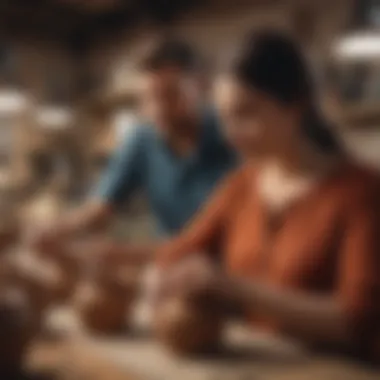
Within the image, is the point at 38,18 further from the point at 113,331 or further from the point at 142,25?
the point at 113,331

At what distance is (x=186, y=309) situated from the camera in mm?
1162

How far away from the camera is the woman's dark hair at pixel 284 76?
1.15m

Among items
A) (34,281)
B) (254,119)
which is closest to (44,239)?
(34,281)

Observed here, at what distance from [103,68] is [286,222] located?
1.09 ft

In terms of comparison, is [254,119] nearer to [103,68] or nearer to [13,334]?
[103,68]

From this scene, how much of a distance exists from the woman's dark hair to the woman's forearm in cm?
18

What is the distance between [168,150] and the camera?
1.23 m

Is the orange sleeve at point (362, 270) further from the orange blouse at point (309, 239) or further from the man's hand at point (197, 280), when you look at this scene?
the man's hand at point (197, 280)

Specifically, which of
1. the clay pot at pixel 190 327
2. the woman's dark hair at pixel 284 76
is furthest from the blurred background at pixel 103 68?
the clay pot at pixel 190 327

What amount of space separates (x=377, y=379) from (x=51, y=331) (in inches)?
16.7

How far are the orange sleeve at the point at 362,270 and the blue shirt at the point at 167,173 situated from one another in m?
0.18

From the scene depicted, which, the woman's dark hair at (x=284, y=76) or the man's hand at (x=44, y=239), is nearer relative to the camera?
the woman's dark hair at (x=284, y=76)

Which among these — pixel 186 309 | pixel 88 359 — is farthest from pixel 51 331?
pixel 186 309

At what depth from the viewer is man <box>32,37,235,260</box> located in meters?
1.21
